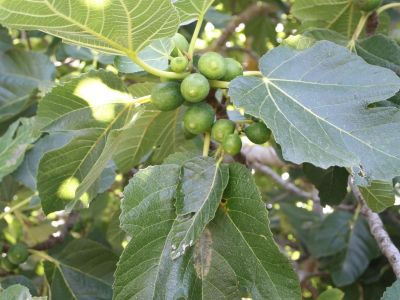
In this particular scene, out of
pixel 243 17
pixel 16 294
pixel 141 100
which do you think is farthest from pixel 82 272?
pixel 243 17

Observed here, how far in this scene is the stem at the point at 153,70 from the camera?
1.34 metres

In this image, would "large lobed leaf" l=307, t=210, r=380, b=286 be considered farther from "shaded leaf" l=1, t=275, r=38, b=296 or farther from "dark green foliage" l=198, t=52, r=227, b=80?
"dark green foliage" l=198, t=52, r=227, b=80

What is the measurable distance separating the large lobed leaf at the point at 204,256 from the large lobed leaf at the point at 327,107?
0.52ft

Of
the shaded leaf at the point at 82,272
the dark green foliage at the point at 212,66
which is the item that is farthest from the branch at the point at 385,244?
the shaded leaf at the point at 82,272

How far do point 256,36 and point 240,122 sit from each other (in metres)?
2.22

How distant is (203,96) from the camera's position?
134 cm

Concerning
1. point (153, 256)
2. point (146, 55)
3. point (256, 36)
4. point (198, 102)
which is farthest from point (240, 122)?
point (256, 36)

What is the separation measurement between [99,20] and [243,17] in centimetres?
228

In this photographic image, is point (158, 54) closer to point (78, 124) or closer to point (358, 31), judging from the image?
point (78, 124)

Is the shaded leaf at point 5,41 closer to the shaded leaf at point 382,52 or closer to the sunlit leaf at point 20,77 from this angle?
the sunlit leaf at point 20,77

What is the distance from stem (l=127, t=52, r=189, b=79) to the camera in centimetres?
134

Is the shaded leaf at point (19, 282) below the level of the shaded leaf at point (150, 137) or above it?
below

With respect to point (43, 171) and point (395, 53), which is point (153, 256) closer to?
point (43, 171)

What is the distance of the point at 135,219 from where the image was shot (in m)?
1.31
